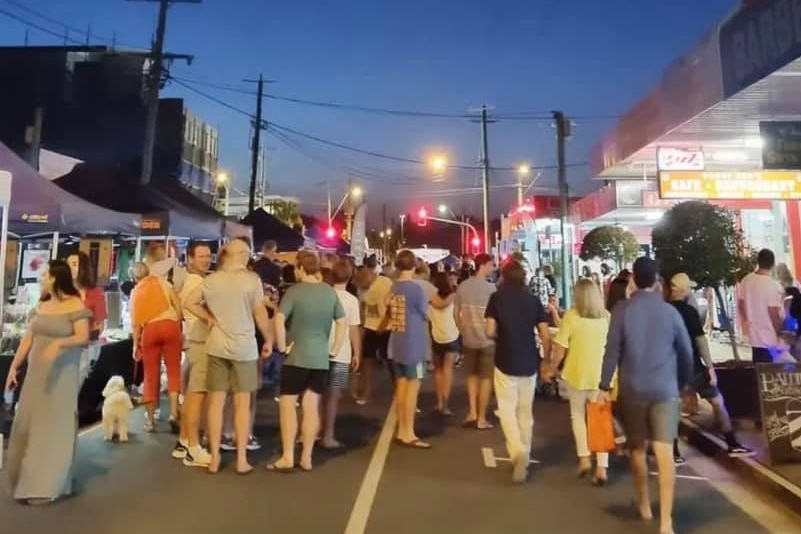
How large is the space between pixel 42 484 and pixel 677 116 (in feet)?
30.4

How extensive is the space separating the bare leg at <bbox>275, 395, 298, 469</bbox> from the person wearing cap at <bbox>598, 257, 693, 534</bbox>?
2826 millimetres

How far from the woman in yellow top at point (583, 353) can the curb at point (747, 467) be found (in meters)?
1.30

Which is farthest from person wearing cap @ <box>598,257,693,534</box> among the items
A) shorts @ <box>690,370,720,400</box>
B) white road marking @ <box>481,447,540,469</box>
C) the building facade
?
the building facade

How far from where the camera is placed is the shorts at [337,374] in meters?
7.48

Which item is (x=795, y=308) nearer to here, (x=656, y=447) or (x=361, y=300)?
(x=656, y=447)

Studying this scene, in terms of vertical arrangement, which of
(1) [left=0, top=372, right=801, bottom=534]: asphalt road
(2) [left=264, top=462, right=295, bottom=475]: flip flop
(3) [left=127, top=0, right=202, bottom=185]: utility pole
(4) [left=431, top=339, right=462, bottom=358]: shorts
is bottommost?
(1) [left=0, top=372, right=801, bottom=534]: asphalt road

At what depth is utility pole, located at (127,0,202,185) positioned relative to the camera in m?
18.0

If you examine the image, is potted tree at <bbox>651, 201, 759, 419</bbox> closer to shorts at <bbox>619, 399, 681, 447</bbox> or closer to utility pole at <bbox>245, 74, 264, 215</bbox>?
shorts at <bbox>619, 399, 681, 447</bbox>

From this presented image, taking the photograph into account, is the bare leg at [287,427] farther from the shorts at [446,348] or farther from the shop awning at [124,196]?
the shop awning at [124,196]

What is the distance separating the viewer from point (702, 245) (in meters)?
9.64

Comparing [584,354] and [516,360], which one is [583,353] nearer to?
[584,354]

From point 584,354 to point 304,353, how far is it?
251 cm

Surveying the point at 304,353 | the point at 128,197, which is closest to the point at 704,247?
the point at 304,353

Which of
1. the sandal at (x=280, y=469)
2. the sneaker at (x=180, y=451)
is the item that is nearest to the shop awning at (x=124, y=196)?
the sneaker at (x=180, y=451)
